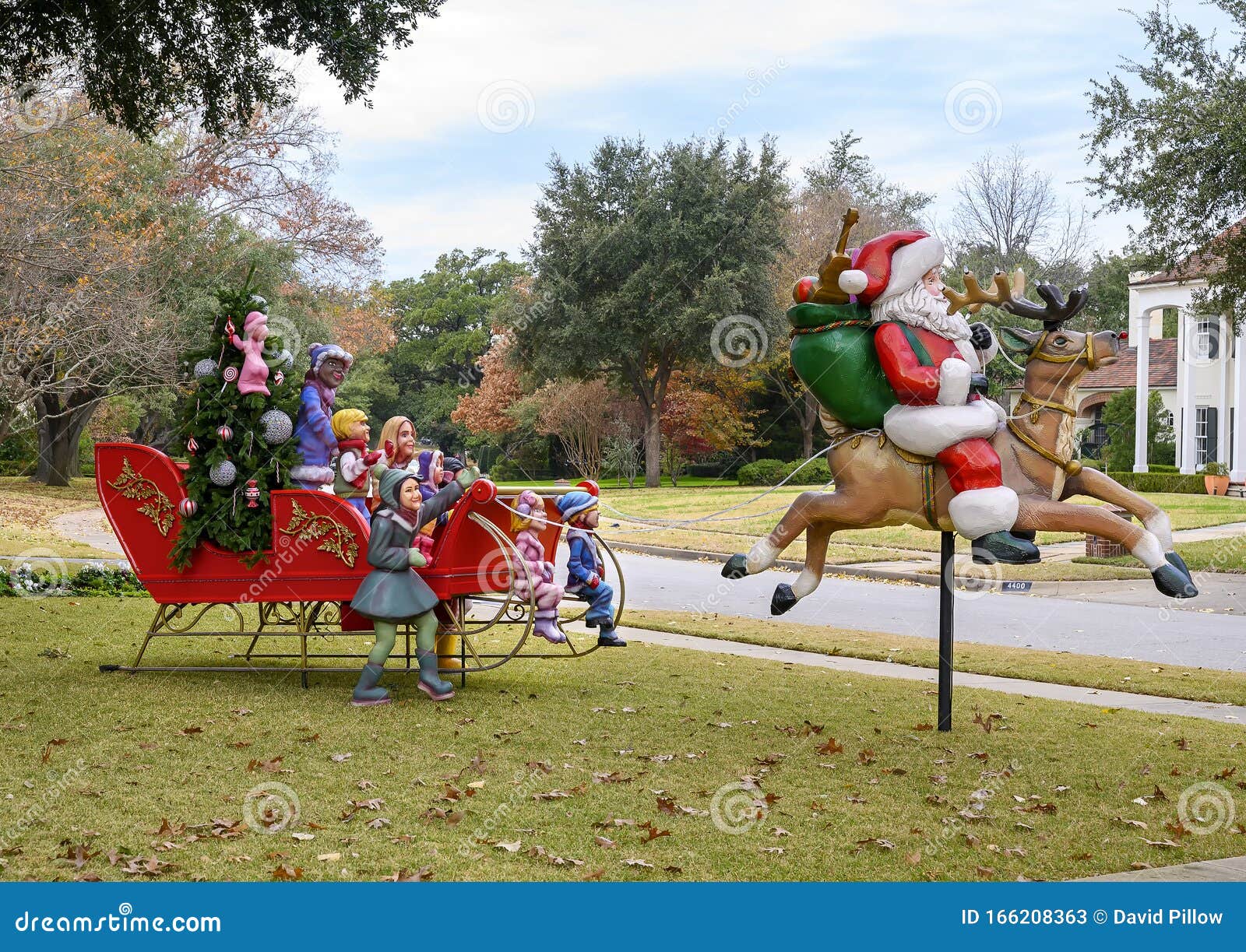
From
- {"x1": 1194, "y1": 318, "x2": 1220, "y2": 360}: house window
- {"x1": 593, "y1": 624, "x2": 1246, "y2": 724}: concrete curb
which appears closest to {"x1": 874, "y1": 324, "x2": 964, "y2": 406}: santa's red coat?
{"x1": 593, "y1": 624, "x2": 1246, "y2": 724}: concrete curb

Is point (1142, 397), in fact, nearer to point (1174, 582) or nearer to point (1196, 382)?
point (1196, 382)

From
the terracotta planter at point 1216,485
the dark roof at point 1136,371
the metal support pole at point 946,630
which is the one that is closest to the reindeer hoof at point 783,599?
the metal support pole at point 946,630

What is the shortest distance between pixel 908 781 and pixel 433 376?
214 ft

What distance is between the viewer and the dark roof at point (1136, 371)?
4709 centimetres

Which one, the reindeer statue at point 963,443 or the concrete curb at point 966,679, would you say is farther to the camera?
the concrete curb at point 966,679

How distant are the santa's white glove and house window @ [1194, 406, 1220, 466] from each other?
37730 millimetres

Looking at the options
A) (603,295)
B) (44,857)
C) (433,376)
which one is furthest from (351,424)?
(433,376)

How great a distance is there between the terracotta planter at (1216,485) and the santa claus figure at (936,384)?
3054 cm

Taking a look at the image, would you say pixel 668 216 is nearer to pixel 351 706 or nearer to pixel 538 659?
pixel 538 659

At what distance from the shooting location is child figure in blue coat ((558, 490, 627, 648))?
396 inches

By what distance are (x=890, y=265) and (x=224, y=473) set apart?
16.5 ft

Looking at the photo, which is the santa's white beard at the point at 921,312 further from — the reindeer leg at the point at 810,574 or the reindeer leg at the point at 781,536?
the reindeer leg at the point at 810,574

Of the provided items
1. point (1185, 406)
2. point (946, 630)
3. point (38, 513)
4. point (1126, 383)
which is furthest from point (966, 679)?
point (1126, 383)

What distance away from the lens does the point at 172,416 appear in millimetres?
35250
